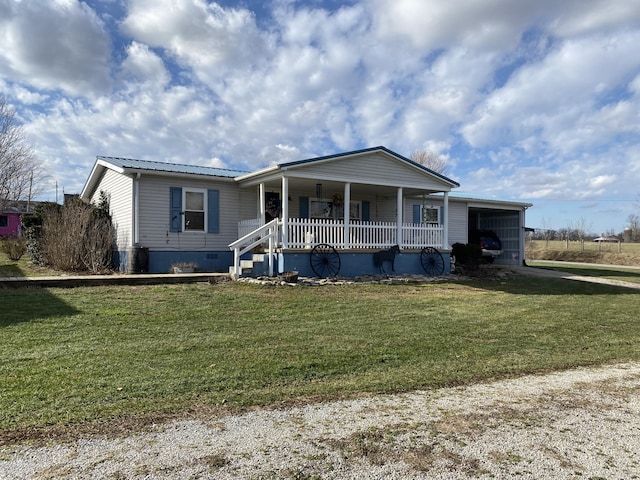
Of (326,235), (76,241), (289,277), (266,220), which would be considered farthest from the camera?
(266,220)

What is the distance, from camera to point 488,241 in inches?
832

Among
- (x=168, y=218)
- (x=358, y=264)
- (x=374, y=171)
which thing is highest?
(x=374, y=171)

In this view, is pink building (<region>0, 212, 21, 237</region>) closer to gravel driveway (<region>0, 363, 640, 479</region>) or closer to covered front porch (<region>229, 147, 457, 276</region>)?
covered front porch (<region>229, 147, 457, 276</region>)

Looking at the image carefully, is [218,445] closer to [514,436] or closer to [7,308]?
[514,436]

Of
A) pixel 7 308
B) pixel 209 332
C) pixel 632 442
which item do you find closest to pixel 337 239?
pixel 209 332

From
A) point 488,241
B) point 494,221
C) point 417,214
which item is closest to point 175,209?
point 417,214

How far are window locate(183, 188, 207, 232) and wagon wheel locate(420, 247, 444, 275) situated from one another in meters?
6.85

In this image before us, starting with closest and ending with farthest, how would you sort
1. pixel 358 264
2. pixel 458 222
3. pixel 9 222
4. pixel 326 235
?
pixel 326 235
pixel 358 264
pixel 458 222
pixel 9 222

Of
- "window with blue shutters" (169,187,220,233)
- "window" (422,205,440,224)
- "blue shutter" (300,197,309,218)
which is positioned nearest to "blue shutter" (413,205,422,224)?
→ "window" (422,205,440,224)

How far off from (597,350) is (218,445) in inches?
214

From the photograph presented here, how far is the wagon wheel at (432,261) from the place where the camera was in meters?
14.3

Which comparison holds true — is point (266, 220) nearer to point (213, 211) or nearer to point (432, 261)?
point (213, 211)

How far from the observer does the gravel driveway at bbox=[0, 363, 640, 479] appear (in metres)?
2.69

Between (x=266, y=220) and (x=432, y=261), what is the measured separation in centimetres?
549
